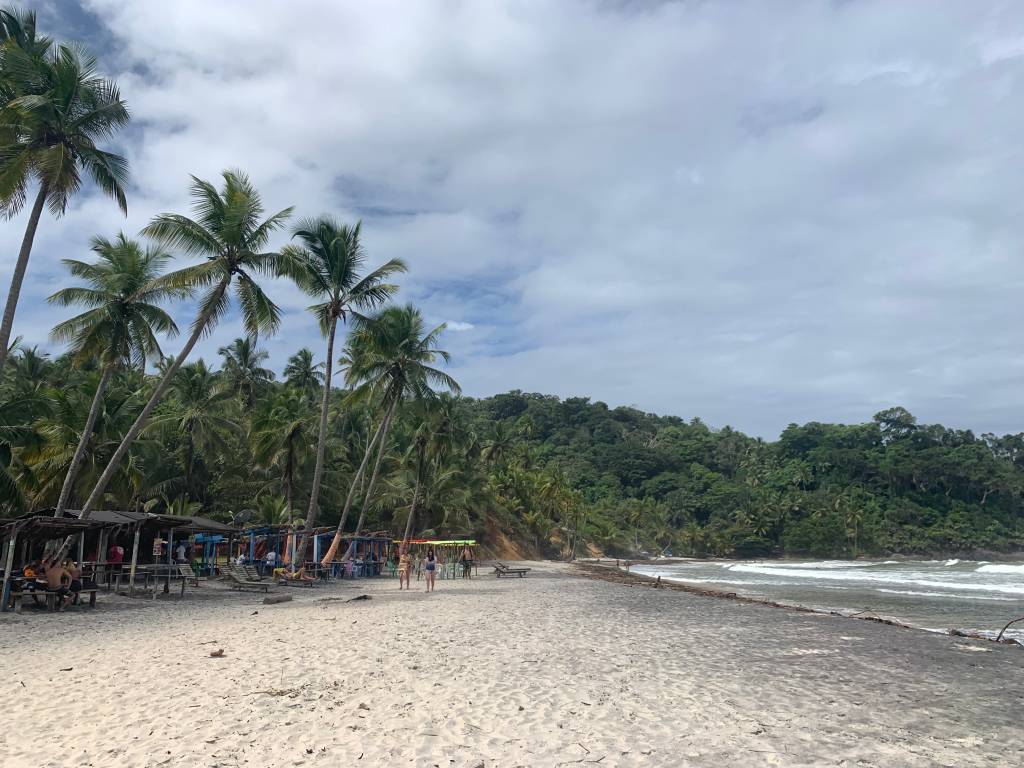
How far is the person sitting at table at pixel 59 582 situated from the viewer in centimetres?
1378

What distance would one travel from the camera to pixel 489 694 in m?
7.21

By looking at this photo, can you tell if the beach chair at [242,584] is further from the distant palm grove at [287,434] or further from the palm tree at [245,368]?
the palm tree at [245,368]

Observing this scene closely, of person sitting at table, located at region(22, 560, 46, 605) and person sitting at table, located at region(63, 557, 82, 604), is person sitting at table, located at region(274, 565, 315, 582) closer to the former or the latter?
person sitting at table, located at region(63, 557, 82, 604)

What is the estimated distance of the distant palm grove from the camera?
16.4 meters

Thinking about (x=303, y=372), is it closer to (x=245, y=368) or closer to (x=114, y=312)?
(x=245, y=368)

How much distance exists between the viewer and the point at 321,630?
11.5 metres

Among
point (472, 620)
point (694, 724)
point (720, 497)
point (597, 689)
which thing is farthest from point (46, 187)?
point (720, 497)

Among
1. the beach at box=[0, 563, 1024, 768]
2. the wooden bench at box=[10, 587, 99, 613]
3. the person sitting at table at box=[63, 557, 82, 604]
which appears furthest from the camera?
the person sitting at table at box=[63, 557, 82, 604]

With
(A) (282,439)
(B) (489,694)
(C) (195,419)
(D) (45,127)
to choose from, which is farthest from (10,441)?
(B) (489,694)

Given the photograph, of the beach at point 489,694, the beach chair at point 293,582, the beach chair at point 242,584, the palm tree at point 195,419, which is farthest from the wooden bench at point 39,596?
the palm tree at point 195,419

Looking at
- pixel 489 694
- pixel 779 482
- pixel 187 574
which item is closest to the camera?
pixel 489 694

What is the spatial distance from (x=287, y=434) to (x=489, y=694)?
27106 mm

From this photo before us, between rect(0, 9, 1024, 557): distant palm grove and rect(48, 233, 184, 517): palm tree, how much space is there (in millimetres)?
57

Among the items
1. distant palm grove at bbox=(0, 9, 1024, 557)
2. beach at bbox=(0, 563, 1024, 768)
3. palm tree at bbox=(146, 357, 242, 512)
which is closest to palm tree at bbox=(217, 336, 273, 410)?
distant palm grove at bbox=(0, 9, 1024, 557)
